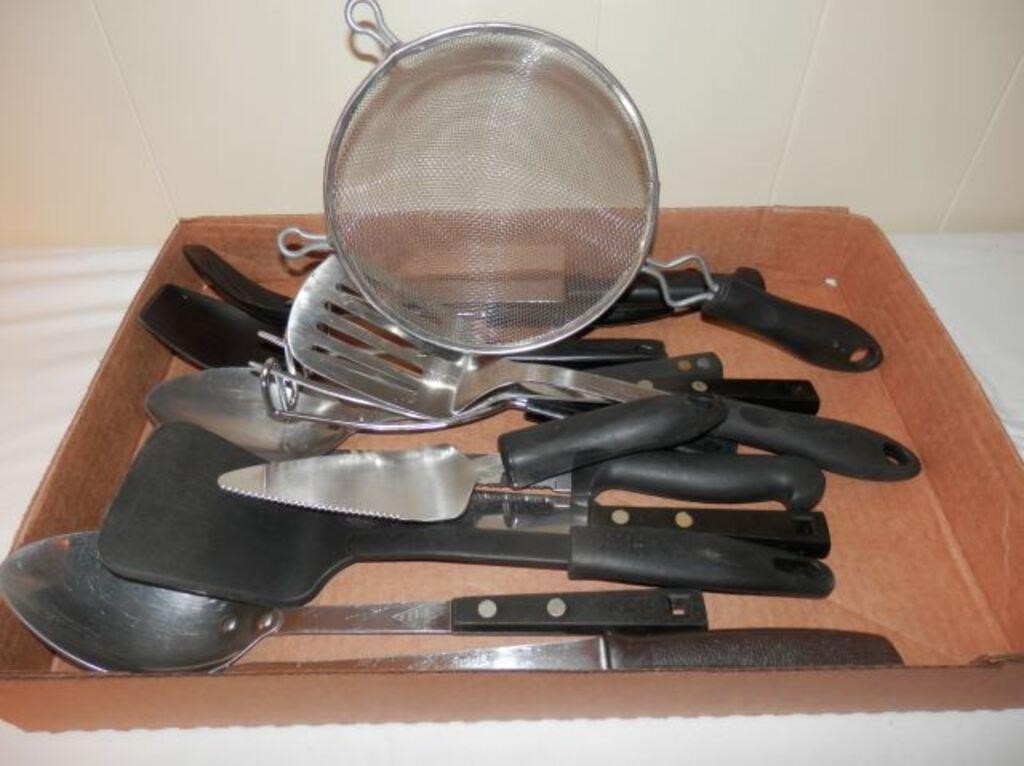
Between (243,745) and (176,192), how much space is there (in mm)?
503

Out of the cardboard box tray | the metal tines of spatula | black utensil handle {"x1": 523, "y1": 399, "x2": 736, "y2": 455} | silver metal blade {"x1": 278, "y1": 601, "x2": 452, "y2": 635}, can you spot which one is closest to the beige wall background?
the cardboard box tray

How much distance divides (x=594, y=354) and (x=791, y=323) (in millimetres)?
162

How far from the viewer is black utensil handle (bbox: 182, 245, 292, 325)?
24.6 inches

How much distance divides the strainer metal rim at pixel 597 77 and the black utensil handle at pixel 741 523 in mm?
145

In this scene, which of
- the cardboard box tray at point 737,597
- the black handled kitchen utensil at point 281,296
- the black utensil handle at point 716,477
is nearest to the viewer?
the cardboard box tray at point 737,597

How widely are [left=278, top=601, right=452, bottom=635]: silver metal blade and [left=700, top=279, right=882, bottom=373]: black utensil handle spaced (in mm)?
331

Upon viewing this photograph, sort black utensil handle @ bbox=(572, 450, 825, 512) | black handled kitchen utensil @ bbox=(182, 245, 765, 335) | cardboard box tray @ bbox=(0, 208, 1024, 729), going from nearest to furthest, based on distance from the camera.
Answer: cardboard box tray @ bbox=(0, 208, 1024, 729) < black utensil handle @ bbox=(572, 450, 825, 512) < black handled kitchen utensil @ bbox=(182, 245, 765, 335)

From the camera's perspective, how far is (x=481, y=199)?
25.3 inches

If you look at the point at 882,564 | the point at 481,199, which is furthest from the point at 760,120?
the point at 882,564

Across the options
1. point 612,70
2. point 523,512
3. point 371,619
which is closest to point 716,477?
point 523,512

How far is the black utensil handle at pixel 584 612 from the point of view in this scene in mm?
474

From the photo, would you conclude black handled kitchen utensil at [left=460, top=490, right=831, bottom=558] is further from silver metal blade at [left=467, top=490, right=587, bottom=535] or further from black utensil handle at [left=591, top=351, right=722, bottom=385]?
black utensil handle at [left=591, top=351, right=722, bottom=385]

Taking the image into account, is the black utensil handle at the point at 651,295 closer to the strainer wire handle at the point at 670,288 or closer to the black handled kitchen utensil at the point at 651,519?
the strainer wire handle at the point at 670,288

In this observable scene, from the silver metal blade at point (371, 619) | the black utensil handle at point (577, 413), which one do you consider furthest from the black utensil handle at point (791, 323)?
the silver metal blade at point (371, 619)
